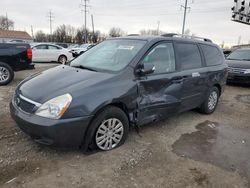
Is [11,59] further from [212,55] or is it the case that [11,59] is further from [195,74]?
[212,55]

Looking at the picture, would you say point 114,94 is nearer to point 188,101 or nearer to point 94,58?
point 94,58

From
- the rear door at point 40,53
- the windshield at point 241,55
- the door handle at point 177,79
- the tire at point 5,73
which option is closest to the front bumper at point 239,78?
the windshield at point 241,55

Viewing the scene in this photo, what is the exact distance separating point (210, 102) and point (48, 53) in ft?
39.5

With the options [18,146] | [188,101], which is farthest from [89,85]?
[188,101]

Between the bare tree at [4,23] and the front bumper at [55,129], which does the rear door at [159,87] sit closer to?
the front bumper at [55,129]

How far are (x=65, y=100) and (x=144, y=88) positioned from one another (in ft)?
4.29

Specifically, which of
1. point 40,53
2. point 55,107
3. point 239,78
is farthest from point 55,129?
point 40,53

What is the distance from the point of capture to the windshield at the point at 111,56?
3.89 meters

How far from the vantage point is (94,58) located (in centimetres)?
431

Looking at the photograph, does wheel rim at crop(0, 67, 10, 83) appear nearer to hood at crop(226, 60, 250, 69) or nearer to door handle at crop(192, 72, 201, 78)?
door handle at crop(192, 72, 201, 78)

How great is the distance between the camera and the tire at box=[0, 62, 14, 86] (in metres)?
7.62

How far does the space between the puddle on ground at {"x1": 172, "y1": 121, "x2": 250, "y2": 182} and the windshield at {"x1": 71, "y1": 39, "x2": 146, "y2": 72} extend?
1.60 metres

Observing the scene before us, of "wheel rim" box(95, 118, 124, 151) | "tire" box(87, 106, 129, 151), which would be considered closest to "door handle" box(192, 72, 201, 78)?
"tire" box(87, 106, 129, 151)

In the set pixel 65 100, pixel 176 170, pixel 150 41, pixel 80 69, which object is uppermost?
pixel 150 41
